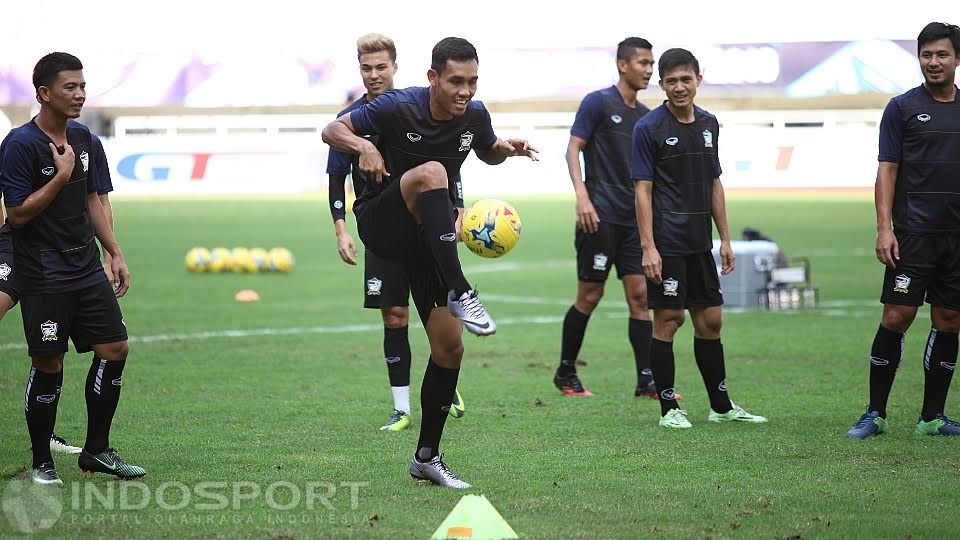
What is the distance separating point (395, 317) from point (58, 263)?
274 centimetres

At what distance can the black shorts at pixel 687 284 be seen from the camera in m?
8.06

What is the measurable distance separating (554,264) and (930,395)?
45.0 feet

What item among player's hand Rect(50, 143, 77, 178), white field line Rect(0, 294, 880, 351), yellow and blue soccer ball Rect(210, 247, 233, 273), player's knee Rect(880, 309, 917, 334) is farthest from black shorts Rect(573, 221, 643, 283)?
yellow and blue soccer ball Rect(210, 247, 233, 273)

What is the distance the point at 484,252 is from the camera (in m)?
6.70

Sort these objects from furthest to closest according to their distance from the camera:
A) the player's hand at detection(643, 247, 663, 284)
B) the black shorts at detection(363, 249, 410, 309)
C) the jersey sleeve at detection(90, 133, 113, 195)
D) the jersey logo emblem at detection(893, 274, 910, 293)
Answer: the black shorts at detection(363, 249, 410, 309), the player's hand at detection(643, 247, 663, 284), the jersey logo emblem at detection(893, 274, 910, 293), the jersey sleeve at detection(90, 133, 113, 195)

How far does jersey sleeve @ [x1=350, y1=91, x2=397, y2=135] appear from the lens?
616 centimetres

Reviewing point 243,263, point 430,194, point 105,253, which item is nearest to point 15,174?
point 105,253

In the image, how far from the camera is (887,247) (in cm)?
734

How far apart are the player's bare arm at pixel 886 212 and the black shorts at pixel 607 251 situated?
8.13 ft

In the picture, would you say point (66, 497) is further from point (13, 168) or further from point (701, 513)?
point (701, 513)

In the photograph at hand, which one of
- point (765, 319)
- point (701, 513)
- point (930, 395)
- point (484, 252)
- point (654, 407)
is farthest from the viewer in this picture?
point (765, 319)

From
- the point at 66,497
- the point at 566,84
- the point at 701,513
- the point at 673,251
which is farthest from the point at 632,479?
the point at 566,84

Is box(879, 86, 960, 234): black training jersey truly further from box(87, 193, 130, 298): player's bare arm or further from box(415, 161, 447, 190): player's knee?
box(87, 193, 130, 298): player's bare arm

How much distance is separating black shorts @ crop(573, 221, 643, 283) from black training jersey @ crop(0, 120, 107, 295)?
14.0ft
